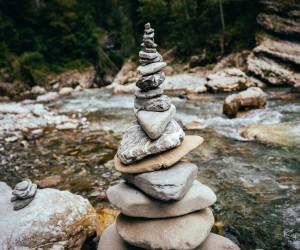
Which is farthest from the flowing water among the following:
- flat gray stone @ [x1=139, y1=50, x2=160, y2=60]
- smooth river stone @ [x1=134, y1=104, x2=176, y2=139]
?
flat gray stone @ [x1=139, y1=50, x2=160, y2=60]

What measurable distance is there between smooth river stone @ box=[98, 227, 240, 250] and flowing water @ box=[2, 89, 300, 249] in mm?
563

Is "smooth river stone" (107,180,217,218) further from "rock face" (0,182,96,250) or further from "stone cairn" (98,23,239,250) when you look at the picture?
"rock face" (0,182,96,250)

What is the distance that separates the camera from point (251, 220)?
5.13 meters

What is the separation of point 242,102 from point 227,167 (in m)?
6.26

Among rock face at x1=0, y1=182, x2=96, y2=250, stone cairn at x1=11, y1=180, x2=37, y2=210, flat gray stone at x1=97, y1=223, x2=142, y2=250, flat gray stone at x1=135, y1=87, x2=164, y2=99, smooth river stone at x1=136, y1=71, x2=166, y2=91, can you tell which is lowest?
flat gray stone at x1=97, y1=223, x2=142, y2=250

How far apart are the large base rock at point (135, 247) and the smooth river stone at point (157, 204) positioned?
0.49m

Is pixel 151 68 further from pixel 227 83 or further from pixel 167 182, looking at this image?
pixel 227 83

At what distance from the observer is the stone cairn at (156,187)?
3.71 metres

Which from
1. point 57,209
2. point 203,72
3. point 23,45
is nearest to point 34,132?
point 57,209

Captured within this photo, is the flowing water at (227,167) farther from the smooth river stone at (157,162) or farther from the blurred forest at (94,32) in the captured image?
the blurred forest at (94,32)

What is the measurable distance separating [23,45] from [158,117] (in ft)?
107

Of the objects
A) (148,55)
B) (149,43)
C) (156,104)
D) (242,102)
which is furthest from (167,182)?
(242,102)

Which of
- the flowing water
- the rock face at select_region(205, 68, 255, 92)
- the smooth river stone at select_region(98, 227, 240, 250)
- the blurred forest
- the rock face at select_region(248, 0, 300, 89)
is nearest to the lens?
the smooth river stone at select_region(98, 227, 240, 250)

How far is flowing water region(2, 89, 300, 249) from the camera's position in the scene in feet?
16.4
